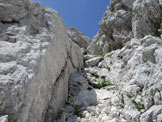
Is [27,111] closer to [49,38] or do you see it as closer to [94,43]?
[49,38]

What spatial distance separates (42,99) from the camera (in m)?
6.33

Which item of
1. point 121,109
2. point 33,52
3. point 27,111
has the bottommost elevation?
point 121,109

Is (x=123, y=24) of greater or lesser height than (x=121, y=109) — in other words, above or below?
above

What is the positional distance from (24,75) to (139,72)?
5890mm

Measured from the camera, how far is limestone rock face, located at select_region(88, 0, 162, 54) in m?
17.2

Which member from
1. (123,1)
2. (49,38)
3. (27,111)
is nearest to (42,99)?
(27,111)

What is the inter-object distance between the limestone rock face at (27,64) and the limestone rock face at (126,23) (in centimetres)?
1228

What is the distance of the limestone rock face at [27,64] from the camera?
4.88 m

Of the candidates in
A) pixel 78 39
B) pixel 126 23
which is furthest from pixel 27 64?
pixel 78 39

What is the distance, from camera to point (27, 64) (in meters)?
5.96

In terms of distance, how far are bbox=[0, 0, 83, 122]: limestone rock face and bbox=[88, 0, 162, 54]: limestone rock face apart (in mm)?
12276

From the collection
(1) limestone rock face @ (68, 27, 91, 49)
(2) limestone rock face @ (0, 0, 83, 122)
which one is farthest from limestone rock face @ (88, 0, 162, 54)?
(2) limestone rock face @ (0, 0, 83, 122)

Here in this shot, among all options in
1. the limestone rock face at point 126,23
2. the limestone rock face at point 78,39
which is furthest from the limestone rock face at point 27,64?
the limestone rock face at point 78,39

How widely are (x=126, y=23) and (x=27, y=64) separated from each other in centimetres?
1994
